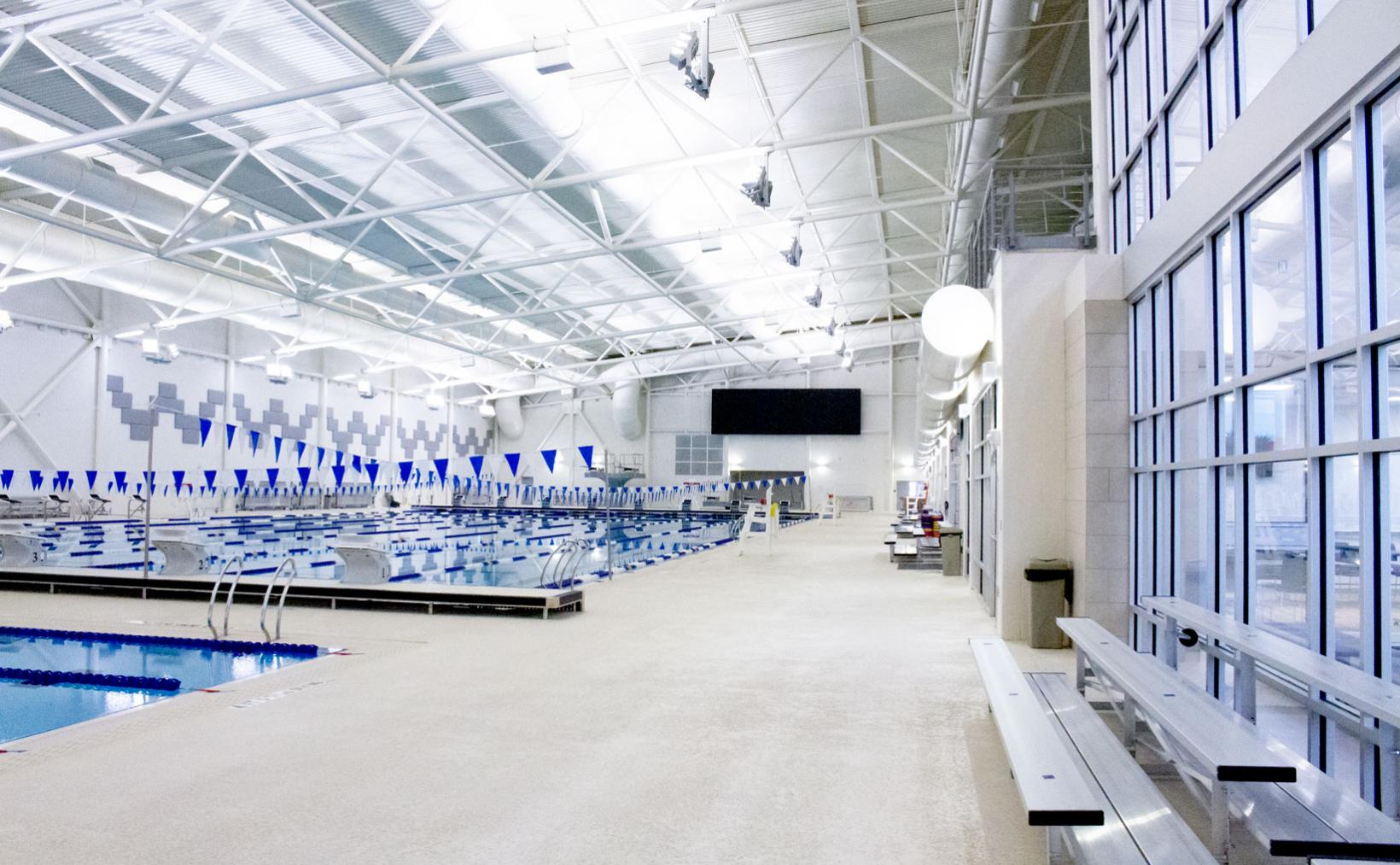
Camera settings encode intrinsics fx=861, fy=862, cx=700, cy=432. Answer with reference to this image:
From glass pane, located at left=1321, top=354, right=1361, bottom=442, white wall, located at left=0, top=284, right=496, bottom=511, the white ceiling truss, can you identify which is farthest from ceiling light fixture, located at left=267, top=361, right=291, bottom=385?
glass pane, located at left=1321, top=354, right=1361, bottom=442

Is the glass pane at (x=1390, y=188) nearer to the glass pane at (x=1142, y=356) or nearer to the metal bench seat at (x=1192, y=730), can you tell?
the metal bench seat at (x=1192, y=730)

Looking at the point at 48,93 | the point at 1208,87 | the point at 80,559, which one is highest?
the point at 48,93

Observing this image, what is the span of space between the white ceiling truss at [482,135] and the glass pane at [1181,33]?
3.95 m

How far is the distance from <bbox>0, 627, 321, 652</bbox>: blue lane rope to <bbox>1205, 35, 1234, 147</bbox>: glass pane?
673 cm

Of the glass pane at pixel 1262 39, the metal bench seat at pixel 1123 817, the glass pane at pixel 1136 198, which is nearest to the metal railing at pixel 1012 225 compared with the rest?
the glass pane at pixel 1136 198

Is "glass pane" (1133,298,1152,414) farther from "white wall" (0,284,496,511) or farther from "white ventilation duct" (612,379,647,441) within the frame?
"white ventilation duct" (612,379,647,441)

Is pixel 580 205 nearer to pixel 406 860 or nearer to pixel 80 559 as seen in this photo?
pixel 80 559

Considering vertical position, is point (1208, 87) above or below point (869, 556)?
above

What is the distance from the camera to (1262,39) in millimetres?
3963

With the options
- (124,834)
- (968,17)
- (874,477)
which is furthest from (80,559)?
(874,477)

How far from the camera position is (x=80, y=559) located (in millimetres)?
13891

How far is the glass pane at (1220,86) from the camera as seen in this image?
4.28 metres

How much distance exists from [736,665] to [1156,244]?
12.5ft

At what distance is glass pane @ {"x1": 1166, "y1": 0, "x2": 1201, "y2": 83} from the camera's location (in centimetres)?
489
